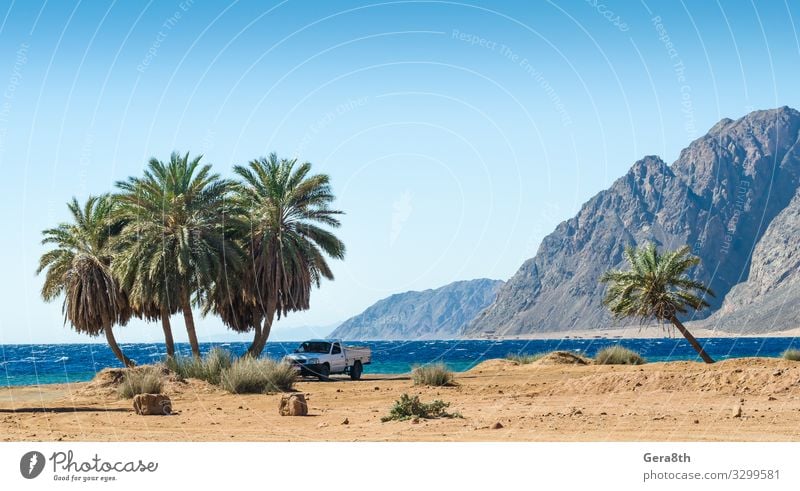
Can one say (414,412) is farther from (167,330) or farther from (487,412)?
(167,330)

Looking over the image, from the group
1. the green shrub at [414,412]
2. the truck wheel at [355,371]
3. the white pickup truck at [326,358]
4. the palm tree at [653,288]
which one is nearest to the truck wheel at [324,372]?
the white pickup truck at [326,358]

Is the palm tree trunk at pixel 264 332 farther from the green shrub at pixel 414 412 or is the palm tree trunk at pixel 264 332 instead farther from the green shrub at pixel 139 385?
the green shrub at pixel 414 412

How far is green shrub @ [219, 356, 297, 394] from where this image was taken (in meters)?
31.2

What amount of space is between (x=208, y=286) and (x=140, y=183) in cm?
554

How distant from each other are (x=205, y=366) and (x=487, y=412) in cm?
1510

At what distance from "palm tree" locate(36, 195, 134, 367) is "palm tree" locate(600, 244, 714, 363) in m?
24.3

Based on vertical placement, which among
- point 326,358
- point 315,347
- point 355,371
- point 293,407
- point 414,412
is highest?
point 315,347

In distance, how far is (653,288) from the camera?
4500 centimetres

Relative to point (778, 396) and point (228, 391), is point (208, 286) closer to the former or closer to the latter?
point (228, 391)

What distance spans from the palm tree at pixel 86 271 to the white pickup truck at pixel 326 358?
9.31 m

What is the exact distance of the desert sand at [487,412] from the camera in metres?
18.2

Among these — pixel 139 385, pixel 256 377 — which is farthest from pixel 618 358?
pixel 139 385

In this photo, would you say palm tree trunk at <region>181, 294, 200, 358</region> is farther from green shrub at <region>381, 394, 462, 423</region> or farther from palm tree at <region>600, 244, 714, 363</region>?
green shrub at <region>381, 394, 462, 423</region>

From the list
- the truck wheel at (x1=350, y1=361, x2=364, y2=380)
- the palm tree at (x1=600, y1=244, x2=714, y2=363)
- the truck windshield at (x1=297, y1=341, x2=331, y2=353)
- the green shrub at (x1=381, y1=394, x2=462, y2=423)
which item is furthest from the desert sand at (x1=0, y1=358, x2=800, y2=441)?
the palm tree at (x1=600, y1=244, x2=714, y2=363)
